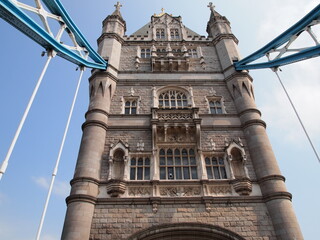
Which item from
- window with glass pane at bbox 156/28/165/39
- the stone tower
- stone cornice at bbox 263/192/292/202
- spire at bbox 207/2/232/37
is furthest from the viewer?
window with glass pane at bbox 156/28/165/39

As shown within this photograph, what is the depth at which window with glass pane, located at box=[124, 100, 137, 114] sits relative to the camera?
1473 centimetres

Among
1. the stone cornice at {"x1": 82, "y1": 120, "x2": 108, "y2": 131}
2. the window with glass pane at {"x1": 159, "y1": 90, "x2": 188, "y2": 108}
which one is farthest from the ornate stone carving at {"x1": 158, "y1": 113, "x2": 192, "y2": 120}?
the stone cornice at {"x1": 82, "y1": 120, "x2": 108, "y2": 131}

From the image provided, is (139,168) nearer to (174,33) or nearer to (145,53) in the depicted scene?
(145,53)

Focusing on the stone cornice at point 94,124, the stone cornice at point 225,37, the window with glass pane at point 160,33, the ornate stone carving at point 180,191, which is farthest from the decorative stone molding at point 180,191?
the window with glass pane at point 160,33

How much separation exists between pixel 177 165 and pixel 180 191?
1.49m

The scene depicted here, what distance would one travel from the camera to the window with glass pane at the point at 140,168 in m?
11.7

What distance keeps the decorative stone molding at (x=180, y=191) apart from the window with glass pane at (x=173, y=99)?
5.46 meters

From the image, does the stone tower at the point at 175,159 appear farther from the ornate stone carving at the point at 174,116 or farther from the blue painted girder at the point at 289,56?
the blue painted girder at the point at 289,56

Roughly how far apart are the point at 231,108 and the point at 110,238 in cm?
951

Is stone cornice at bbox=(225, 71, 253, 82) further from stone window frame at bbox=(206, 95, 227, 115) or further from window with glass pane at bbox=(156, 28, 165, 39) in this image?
window with glass pane at bbox=(156, 28, 165, 39)

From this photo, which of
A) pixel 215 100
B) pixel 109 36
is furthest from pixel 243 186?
pixel 109 36

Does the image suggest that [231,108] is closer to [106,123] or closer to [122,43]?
[106,123]

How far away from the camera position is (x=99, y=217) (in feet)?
33.3

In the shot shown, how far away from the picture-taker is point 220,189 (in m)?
11.1
